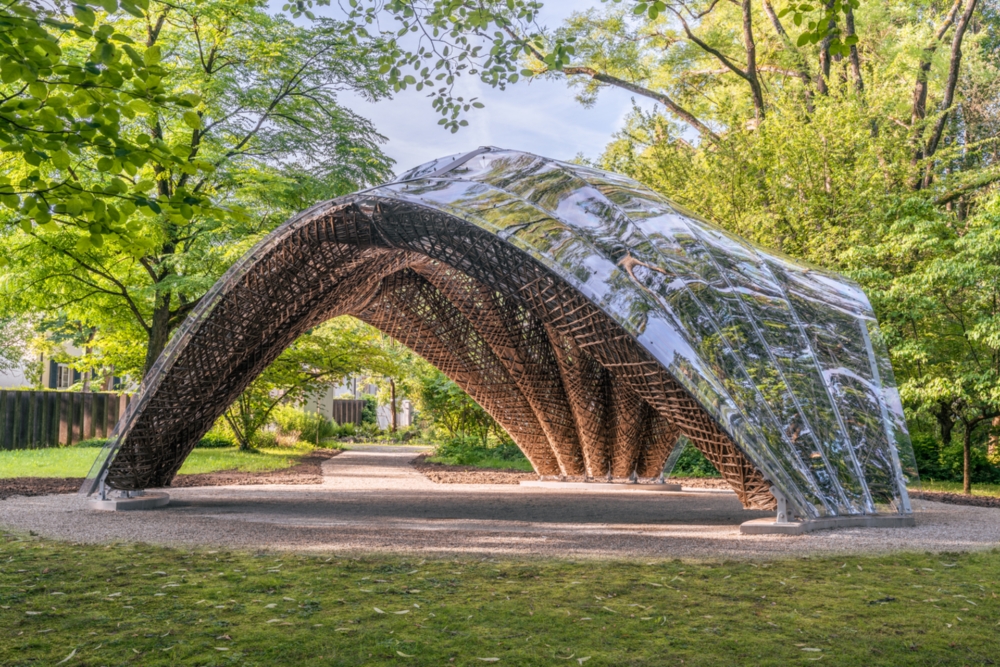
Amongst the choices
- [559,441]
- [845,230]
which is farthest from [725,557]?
[845,230]

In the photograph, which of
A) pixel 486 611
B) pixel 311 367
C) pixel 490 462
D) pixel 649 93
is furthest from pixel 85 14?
pixel 649 93

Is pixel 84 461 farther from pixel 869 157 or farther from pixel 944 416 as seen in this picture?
pixel 869 157

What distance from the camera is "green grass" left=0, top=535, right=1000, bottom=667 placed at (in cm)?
336

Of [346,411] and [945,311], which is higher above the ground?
[945,311]

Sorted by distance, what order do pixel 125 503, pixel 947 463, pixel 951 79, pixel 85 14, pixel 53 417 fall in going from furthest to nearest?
pixel 53 417 → pixel 951 79 → pixel 947 463 → pixel 125 503 → pixel 85 14

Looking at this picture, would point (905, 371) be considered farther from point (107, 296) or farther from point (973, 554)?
point (107, 296)

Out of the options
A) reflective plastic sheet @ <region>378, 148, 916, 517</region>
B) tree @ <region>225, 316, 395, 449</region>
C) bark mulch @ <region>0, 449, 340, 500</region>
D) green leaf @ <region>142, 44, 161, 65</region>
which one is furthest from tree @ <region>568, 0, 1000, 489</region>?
green leaf @ <region>142, 44, 161, 65</region>

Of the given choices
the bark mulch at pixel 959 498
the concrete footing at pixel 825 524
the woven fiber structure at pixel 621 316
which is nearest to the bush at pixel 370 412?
the woven fiber structure at pixel 621 316

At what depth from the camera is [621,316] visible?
22.6 feet

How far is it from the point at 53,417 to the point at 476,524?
15.2 m

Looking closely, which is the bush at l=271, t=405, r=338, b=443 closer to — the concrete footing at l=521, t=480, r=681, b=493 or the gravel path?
the concrete footing at l=521, t=480, r=681, b=493

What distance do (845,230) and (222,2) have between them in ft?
39.2

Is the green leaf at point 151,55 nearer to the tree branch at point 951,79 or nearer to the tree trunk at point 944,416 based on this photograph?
the tree trunk at point 944,416

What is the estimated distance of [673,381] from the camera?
24.9 feet
